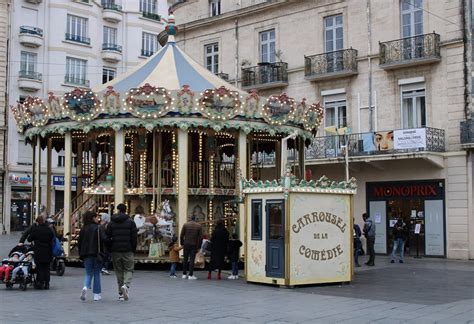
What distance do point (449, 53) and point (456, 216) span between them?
20.0ft

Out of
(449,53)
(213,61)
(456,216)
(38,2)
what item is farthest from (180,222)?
(38,2)

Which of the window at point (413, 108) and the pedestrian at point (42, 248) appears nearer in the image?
the pedestrian at point (42, 248)

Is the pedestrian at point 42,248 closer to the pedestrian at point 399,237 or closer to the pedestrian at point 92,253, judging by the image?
the pedestrian at point 92,253

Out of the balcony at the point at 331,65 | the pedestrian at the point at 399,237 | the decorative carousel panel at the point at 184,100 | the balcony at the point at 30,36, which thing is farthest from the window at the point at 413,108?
the balcony at the point at 30,36

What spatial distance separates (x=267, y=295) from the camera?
46.0ft

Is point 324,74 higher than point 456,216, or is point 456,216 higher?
point 324,74

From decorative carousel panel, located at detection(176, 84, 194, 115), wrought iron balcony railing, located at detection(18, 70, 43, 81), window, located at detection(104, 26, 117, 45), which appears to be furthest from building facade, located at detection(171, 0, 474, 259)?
window, located at detection(104, 26, 117, 45)

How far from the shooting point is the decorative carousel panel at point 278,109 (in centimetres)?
2033

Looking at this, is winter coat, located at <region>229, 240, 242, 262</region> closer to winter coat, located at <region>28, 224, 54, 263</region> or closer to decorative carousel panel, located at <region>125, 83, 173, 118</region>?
decorative carousel panel, located at <region>125, 83, 173, 118</region>

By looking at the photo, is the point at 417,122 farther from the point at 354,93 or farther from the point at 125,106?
the point at 125,106

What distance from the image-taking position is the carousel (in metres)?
19.4

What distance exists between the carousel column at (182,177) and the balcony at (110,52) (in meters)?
33.1

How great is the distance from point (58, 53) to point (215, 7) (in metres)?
17.3

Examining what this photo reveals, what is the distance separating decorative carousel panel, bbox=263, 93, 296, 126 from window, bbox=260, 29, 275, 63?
11.5 meters
